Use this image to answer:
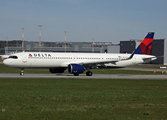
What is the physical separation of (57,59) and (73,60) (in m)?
3.30

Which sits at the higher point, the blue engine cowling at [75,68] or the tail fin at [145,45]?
the tail fin at [145,45]

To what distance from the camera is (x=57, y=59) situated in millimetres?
52094

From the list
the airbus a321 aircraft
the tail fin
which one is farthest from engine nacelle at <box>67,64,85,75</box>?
the tail fin

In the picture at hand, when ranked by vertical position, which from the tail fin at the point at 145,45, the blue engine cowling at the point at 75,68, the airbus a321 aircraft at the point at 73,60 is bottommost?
the blue engine cowling at the point at 75,68

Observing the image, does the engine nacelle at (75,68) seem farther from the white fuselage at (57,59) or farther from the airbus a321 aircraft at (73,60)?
the white fuselage at (57,59)

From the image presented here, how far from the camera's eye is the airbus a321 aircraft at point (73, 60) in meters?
49.8

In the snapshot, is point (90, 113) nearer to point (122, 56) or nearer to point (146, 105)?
point (146, 105)

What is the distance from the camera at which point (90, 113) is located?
15711mm

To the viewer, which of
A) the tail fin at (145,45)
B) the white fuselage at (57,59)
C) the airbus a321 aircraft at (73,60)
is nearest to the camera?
the white fuselage at (57,59)

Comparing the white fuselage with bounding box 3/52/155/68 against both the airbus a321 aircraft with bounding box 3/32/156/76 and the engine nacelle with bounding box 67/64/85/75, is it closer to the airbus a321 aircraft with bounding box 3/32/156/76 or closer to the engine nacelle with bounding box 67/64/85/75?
the airbus a321 aircraft with bounding box 3/32/156/76

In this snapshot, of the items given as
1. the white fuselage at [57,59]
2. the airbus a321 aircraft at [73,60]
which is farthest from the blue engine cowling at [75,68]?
the white fuselage at [57,59]

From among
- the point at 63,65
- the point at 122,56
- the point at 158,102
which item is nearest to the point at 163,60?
the point at 122,56

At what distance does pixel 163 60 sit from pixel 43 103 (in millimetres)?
106338

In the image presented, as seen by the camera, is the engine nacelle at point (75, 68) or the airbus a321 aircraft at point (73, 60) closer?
the airbus a321 aircraft at point (73, 60)
